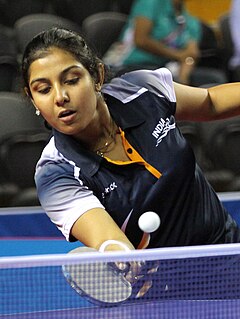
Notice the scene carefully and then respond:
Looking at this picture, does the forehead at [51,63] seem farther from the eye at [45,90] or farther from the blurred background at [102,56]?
the blurred background at [102,56]

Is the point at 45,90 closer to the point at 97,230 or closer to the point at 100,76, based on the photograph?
the point at 100,76

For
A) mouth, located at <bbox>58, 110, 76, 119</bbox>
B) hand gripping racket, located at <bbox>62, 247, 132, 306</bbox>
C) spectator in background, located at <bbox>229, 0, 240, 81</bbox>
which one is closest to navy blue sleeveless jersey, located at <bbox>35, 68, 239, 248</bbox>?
mouth, located at <bbox>58, 110, 76, 119</bbox>

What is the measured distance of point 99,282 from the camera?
1437mm

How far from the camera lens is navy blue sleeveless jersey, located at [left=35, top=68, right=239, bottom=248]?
1.80m

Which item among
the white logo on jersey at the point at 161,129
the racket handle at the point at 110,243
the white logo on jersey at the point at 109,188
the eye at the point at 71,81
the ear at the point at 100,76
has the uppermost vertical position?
the eye at the point at 71,81

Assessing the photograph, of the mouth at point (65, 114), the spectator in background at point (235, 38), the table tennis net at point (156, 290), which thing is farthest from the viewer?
the spectator in background at point (235, 38)

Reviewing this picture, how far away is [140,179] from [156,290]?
0.43 metres

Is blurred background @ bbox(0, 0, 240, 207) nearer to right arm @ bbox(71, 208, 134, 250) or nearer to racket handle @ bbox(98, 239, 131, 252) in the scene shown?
right arm @ bbox(71, 208, 134, 250)

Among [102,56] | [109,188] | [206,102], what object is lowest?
[102,56]

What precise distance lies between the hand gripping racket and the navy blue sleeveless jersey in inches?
12.2

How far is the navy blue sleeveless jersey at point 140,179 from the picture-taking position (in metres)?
1.80

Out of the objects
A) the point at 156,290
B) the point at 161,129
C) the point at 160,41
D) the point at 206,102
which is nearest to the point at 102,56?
the point at 160,41

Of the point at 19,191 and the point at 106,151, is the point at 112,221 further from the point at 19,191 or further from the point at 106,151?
the point at 19,191

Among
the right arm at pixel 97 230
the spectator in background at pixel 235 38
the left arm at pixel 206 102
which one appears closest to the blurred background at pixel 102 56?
the spectator in background at pixel 235 38
